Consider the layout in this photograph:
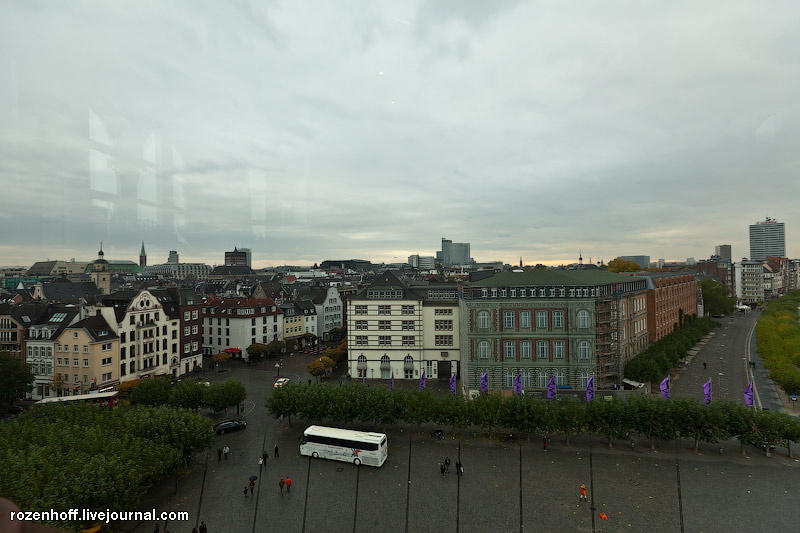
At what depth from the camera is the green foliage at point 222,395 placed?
136ft

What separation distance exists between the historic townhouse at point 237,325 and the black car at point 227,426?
3687cm

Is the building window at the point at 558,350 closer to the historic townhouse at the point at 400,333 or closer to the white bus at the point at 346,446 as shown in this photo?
the historic townhouse at the point at 400,333

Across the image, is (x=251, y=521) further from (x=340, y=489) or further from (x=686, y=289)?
(x=686, y=289)

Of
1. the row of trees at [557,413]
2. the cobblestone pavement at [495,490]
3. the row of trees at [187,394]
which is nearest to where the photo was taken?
the cobblestone pavement at [495,490]

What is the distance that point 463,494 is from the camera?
93.9 feet

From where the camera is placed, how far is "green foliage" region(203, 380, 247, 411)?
136ft

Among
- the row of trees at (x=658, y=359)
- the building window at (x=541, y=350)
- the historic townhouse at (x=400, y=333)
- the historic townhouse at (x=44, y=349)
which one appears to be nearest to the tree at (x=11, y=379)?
the historic townhouse at (x=44, y=349)

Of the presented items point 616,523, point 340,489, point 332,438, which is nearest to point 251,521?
point 340,489

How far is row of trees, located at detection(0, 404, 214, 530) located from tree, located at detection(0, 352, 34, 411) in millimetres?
13305

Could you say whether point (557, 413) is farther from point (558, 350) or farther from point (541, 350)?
point (558, 350)

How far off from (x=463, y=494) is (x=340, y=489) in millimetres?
8911

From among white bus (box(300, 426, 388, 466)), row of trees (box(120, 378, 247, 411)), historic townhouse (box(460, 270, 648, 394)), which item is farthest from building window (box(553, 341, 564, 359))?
row of trees (box(120, 378, 247, 411))

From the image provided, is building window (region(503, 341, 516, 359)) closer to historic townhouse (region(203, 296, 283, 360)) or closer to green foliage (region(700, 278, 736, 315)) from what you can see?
historic townhouse (region(203, 296, 283, 360))

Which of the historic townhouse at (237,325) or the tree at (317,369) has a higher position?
the historic townhouse at (237,325)
